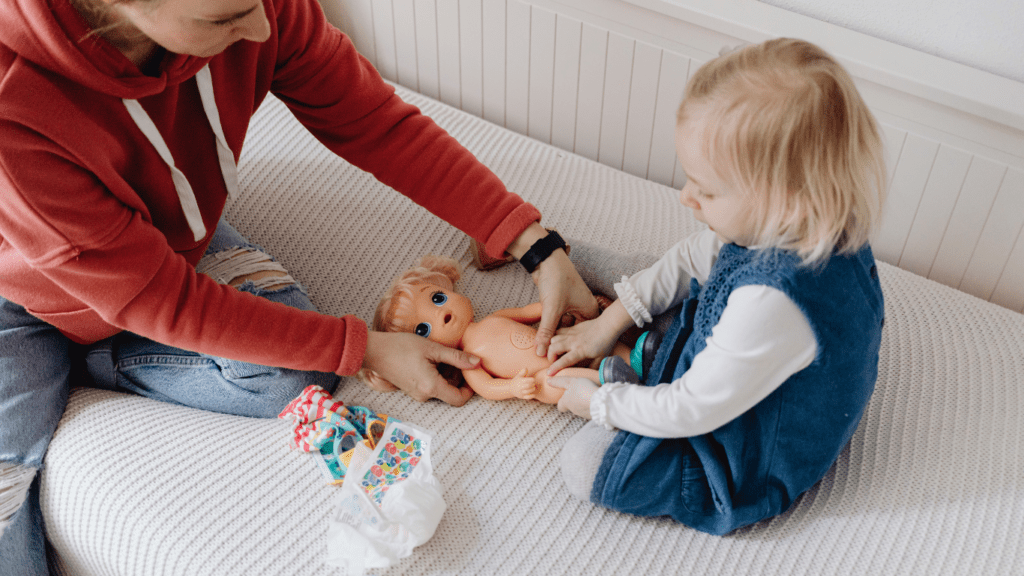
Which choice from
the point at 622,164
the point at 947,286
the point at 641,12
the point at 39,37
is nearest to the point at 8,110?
the point at 39,37

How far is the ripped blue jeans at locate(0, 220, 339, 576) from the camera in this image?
3.11ft

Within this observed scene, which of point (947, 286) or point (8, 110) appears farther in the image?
point (947, 286)

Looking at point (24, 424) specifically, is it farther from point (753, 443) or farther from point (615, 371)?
Answer: point (753, 443)

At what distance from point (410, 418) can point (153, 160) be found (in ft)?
1.52

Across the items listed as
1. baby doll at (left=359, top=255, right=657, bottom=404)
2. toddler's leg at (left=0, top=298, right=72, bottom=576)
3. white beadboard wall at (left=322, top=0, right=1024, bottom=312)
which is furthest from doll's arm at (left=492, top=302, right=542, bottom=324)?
toddler's leg at (left=0, top=298, right=72, bottom=576)

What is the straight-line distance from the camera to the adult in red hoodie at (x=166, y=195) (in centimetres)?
73

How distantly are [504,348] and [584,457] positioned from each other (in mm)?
205

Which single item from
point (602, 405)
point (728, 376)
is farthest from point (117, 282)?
point (728, 376)

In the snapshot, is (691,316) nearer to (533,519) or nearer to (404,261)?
(533,519)

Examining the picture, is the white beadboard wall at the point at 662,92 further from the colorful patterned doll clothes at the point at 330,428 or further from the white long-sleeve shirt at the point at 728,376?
the colorful patterned doll clothes at the point at 330,428

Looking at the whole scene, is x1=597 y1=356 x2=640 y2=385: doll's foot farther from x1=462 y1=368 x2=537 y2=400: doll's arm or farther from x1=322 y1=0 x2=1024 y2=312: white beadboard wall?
x1=322 y1=0 x2=1024 y2=312: white beadboard wall

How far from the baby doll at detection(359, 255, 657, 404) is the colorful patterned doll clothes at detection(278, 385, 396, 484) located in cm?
6

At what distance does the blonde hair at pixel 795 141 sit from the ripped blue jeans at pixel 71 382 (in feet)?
2.12

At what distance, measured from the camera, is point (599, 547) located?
871 millimetres
